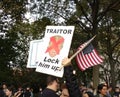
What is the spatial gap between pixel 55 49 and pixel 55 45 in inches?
3.1

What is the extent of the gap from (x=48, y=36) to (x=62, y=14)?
81.4ft

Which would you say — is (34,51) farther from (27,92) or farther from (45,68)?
(27,92)

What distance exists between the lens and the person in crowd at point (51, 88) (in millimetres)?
6559

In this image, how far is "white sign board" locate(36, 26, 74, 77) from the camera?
7.00 metres

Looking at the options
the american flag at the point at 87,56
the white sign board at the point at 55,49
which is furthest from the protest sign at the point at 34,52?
the white sign board at the point at 55,49

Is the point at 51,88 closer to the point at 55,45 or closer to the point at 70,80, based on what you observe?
the point at 70,80

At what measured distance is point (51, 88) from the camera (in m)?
6.66

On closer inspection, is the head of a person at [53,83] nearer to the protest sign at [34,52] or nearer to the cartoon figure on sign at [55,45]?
the cartoon figure on sign at [55,45]

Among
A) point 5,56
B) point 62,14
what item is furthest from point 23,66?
point 62,14

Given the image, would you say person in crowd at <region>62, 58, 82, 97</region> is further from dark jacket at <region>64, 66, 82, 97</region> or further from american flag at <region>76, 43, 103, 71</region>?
american flag at <region>76, 43, 103, 71</region>

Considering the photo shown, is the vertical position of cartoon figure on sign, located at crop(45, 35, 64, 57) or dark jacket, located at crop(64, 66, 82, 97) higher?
cartoon figure on sign, located at crop(45, 35, 64, 57)

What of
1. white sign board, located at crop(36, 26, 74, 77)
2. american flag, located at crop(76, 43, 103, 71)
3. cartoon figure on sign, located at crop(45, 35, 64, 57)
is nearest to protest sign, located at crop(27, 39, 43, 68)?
american flag, located at crop(76, 43, 103, 71)

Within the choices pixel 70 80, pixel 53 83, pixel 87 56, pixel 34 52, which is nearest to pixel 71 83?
pixel 70 80

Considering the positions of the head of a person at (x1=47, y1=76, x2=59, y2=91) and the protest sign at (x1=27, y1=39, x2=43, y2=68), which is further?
the protest sign at (x1=27, y1=39, x2=43, y2=68)
